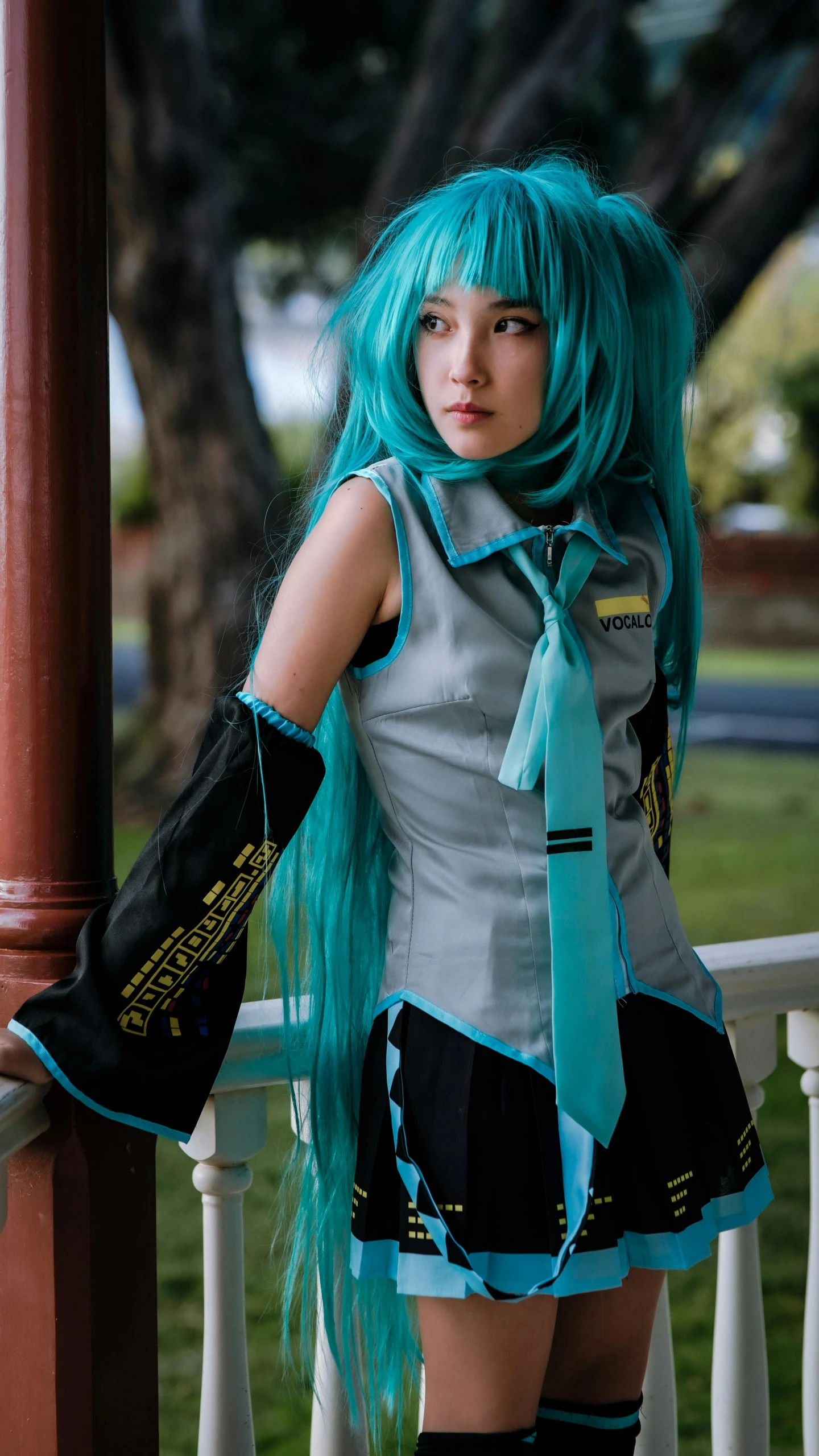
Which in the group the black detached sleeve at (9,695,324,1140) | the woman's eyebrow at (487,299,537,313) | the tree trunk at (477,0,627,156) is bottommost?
the black detached sleeve at (9,695,324,1140)

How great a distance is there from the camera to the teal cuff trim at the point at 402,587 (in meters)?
1.18

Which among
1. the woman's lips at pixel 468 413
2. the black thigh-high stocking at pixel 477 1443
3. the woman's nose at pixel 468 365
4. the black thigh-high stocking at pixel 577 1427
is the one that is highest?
the woman's nose at pixel 468 365

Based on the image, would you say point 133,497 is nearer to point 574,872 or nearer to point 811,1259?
point 811,1259

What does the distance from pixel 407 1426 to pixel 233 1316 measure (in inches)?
47.6

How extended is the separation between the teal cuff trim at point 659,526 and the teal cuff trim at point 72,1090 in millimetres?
687

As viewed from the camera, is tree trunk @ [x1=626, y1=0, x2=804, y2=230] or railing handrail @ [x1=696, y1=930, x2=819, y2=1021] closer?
railing handrail @ [x1=696, y1=930, x2=819, y2=1021]

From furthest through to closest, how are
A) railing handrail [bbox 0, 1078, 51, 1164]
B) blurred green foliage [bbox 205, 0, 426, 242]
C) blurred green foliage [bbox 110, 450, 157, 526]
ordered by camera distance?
blurred green foliage [bbox 110, 450, 157, 526] < blurred green foliage [bbox 205, 0, 426, 242] < railing handrail [bbox 0, 1078, 51, 1164]

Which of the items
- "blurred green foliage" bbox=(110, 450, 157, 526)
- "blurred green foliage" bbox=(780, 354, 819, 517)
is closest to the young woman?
"blurred green foliage" bbox=(110, 450, 157, 526)

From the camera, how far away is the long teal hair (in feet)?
3.94

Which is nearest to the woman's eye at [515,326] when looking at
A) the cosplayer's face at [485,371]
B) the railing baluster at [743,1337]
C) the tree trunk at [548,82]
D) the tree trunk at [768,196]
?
the cosplayer's face at [485,371]

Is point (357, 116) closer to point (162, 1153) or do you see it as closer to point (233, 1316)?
point (162, 1153)

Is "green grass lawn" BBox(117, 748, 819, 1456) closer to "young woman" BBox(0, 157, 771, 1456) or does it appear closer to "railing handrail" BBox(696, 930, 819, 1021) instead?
"young woman" BBox(0, 157, 771, 1456)

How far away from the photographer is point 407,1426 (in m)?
2.40

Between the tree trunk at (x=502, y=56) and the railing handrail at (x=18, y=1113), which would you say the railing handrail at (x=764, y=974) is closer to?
the railing handrail at (x=18, y=1113)
